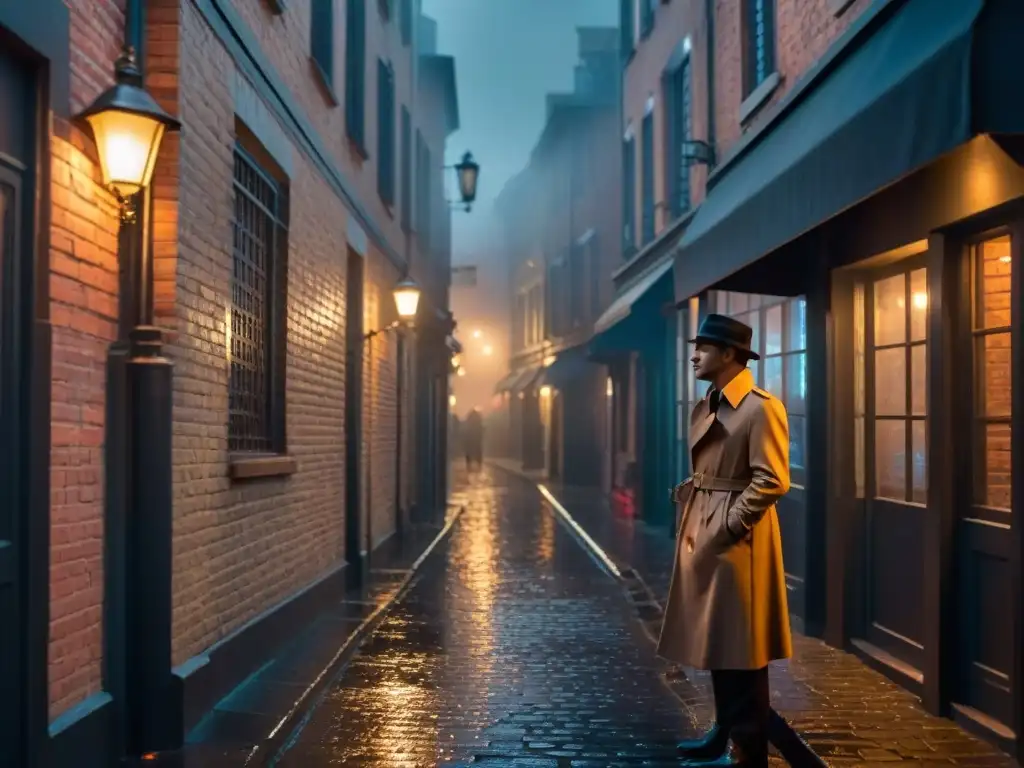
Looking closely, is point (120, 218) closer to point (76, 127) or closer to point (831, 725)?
point (76, 127)

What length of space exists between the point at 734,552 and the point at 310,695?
9.58 ft

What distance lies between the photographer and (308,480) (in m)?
8.89

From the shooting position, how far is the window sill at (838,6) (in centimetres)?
723

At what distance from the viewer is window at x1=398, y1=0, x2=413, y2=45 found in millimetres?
15859

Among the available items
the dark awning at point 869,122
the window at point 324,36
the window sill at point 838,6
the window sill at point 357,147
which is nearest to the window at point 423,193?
the window sill at point 357,147

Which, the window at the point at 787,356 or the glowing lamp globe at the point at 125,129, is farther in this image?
the window at the point at 787,356

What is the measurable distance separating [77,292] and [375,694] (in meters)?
3.12

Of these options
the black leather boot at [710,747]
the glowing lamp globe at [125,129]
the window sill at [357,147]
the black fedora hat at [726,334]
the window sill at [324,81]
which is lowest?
the black leather boot at [710,747]

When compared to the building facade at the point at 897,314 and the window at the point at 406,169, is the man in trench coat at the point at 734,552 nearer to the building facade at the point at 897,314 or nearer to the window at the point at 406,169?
the building facade at the point at 897,314

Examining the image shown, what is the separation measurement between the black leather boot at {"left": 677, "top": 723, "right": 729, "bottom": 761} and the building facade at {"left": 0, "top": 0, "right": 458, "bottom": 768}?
2.48 metres

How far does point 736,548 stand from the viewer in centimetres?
475

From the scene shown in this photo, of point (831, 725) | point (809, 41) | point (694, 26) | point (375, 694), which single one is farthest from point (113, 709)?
point (694, 26)

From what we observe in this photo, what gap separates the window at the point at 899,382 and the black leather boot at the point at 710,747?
74.7 inches

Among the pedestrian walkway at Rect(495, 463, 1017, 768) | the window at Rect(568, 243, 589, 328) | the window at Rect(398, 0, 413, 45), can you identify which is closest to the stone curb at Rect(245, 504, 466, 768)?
the pedestrian walkway at Rect(495, 463, 1017, 768)
